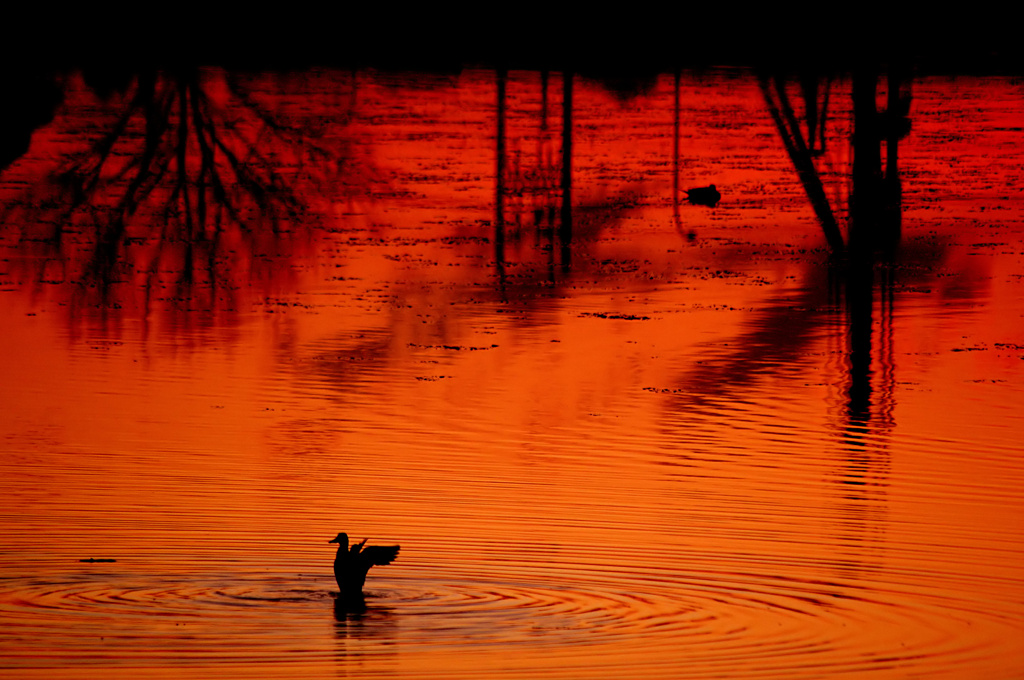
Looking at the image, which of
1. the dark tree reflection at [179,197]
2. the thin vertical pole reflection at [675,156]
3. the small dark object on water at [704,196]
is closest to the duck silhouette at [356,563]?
the dark tree reflection at [179,197]

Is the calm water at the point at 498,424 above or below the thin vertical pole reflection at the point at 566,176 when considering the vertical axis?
below

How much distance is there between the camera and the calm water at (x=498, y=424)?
827 centimetres

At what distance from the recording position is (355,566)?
8.52 meters

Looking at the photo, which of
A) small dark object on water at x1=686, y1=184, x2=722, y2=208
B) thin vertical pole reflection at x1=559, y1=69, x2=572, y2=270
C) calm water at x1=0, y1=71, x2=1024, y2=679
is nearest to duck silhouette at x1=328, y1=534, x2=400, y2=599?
calm water at x1=0, y1=71, x2=1024, y2=679

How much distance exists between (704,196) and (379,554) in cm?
1561

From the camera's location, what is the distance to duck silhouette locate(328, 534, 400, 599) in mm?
8516

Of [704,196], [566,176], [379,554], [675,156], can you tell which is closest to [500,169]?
[566,176]

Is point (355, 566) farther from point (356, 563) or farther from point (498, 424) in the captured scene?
point (498, 424)

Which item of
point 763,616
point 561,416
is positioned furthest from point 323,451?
point 763,616

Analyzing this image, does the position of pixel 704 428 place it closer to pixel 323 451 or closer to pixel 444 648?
pixel 323 451

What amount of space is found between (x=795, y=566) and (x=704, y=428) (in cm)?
317

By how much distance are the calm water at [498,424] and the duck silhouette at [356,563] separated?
0.11 meters

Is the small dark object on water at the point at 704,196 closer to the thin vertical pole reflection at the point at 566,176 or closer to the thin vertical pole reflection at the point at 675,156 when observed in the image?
the thin vertical pole reflection at the point at 675,156

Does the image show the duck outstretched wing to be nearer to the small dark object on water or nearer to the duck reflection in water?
the duck reflection in water
